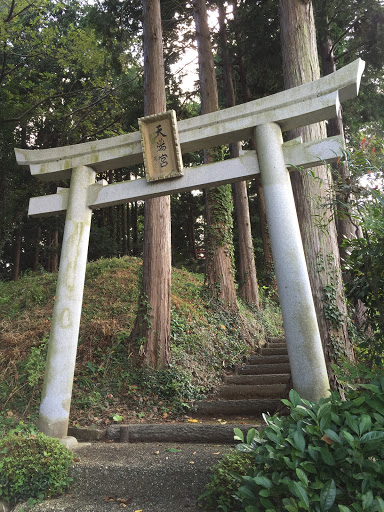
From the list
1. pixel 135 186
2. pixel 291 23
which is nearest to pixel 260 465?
Result: pixel 135 186

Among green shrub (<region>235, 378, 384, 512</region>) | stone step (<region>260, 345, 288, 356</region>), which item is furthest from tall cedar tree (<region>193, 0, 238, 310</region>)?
green shrub (<region>235, 378, 384, 512</region>)

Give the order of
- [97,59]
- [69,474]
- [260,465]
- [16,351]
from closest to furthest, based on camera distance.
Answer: [260,465]
[69,474]
[16,351]
[97,59]

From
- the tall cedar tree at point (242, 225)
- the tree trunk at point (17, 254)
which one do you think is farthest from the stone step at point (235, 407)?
the tree trunk at point (17, 254)

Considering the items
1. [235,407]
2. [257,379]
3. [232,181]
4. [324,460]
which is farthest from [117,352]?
[324,460]

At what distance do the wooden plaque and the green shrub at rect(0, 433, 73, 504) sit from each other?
9.50ft

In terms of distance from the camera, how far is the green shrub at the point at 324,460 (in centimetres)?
180

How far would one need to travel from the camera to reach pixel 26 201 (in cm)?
1274

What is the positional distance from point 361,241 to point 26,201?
12310 mm

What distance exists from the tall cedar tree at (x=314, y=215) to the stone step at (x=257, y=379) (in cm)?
237

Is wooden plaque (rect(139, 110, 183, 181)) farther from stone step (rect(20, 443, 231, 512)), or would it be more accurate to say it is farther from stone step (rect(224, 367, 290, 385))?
stone step (rect(224, 367, 290, 385))

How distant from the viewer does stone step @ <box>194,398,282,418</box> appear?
5.16m

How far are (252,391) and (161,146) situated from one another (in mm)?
3971

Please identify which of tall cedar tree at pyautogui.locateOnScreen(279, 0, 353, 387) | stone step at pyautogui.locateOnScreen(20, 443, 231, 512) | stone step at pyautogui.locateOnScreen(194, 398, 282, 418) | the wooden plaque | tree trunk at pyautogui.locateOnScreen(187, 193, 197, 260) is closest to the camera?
stone step at pyautogui.locateOnScreen(20, 443, 231, 512)

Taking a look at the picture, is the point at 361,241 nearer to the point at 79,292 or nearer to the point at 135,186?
the point at 135,186
